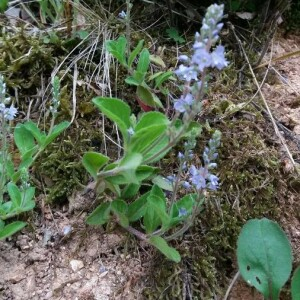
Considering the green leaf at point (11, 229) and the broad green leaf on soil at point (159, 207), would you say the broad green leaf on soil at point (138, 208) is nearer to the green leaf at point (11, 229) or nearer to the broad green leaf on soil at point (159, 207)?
the broad green leaf on soil at point (159, 207)

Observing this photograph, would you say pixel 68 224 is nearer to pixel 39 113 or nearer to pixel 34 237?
pixel 34 237

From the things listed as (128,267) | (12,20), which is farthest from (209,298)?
(12,20)

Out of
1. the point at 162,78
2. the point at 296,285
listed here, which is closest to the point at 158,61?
the point at 162,78

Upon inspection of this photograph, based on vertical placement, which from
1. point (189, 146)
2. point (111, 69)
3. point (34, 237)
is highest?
point (189, 146)

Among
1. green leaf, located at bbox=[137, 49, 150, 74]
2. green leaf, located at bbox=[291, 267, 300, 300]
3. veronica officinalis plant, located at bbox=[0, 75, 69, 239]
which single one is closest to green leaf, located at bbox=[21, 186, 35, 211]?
veronica officinalis plant, located at bbox=[0, 75, 69, 239]

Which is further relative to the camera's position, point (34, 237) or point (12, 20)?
point (12, 20)

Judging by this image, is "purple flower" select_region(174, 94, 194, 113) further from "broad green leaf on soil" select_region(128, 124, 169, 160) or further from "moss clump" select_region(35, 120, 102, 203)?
"moss clump" select_region(35, 120, 102, 203)

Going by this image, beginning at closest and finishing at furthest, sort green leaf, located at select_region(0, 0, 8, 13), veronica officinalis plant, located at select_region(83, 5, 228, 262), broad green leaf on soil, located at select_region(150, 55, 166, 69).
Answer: veronica officinalis plant, located at select_region(83, 5, 228, 262) → broad green leaf on soil, located at select_region(150, 55, 166, 69) → green leaf, located at select_region(0, 0, 8, 13)
